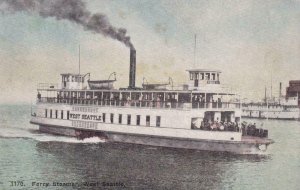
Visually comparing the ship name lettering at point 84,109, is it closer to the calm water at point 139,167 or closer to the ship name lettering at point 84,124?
the ship name lettering at point 84,124

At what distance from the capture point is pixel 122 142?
1756 cm

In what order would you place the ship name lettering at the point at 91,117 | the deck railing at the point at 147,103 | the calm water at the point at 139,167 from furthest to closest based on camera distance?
1. the ship name lettering at the point at 91,117
2. the deck railing at the point at 147,103
3. the calm water at the point at 139,167

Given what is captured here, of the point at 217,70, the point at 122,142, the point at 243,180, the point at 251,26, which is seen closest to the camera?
the point at 243,180

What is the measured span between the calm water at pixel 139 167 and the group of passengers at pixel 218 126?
0.89 metres

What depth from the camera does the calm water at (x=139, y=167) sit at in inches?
447

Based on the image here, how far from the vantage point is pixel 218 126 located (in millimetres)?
15695

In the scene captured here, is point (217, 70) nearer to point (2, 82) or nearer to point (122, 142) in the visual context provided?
point (122, 142)

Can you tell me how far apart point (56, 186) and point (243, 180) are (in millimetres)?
4682

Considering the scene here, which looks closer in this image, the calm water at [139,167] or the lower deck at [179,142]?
the calm water at [139,167]

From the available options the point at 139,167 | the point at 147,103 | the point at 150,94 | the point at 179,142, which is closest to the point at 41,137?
the point at 147,103

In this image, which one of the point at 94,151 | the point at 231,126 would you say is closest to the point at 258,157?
the point at 231,126

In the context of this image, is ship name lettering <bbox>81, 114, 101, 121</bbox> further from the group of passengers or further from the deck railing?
the group of passengers

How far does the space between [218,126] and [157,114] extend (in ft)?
7.66

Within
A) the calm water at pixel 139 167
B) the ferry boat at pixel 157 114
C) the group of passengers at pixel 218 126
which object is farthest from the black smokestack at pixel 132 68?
the group of passengers at pixel 218 126
